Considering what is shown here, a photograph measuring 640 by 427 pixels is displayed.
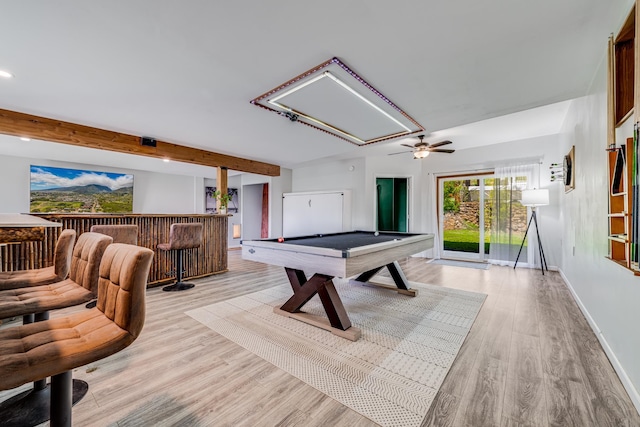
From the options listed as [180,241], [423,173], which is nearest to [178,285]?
[180,241]

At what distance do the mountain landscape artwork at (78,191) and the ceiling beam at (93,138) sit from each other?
10.9ft

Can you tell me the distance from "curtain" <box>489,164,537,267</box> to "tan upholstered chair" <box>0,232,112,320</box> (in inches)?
251

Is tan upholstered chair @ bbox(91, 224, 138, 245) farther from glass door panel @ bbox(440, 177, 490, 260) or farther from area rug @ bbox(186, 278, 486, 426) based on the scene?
glass door panel @ bbox(440, 177, 490, 260)

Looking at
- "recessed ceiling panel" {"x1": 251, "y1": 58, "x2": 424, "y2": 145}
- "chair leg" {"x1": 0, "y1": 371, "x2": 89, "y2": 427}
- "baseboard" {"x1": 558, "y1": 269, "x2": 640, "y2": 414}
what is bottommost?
"chair leg" {"x1": 0, "y1": 371, "x2": 89, "y2": 427}

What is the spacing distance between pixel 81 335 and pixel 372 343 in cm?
193

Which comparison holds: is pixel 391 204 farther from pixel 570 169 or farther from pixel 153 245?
pixel 153 245

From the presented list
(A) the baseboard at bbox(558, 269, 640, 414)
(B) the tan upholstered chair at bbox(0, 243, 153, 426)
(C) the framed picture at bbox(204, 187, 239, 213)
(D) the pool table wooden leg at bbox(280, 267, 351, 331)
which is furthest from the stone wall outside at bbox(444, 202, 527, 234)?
(B) the tan upholstered chair at bbox(0, 243, 153, 426)

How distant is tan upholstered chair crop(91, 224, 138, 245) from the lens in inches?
121

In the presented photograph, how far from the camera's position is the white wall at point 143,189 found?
17.2 ft

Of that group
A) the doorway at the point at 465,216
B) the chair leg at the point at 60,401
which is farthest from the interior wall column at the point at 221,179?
the doorway at the point at 465,216

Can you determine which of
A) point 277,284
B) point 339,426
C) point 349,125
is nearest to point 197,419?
point 339,426

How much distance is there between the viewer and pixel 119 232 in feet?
10.6

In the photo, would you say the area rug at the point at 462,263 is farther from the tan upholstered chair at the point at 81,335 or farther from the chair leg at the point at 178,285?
the tan upholstered chair at the point at 81,335

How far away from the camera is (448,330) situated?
2.45m
